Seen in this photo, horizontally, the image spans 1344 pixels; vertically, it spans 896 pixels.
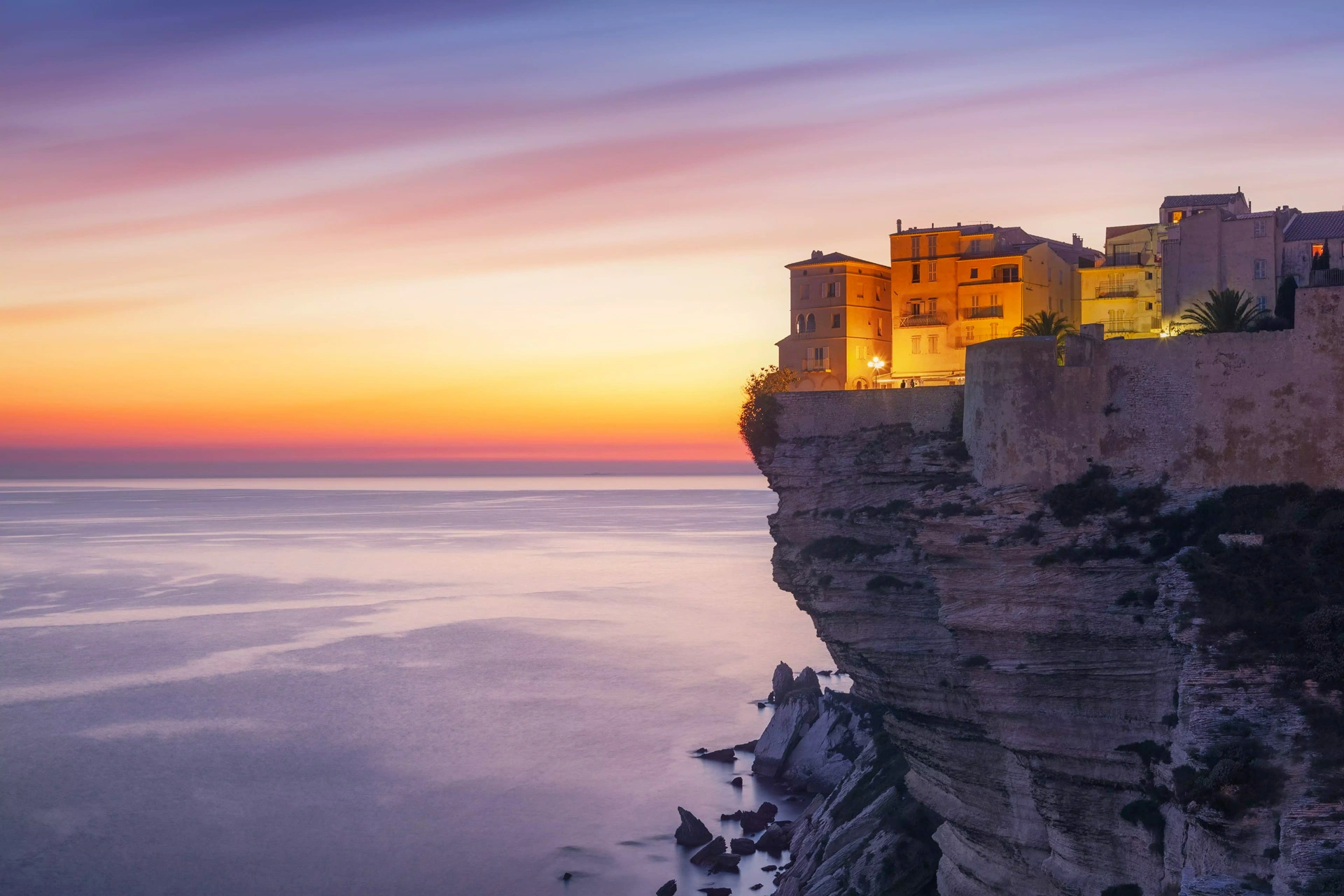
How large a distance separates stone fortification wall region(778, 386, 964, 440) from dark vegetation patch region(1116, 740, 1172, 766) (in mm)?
10650

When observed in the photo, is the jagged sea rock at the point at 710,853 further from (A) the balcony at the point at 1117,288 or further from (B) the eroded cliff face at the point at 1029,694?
(A) the balcony at the point at 1117,288

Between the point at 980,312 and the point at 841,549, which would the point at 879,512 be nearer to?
the point at 841,549

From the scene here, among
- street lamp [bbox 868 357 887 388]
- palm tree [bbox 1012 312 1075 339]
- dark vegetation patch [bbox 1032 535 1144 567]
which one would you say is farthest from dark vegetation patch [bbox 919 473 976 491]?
street lamp [bbox 868 357 887 388]

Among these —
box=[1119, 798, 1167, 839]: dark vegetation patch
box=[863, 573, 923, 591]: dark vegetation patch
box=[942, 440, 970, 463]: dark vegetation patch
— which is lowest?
box=[1119, 798, 1167, 839]: dark vegetation patch

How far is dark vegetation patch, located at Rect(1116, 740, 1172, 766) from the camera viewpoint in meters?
23.8

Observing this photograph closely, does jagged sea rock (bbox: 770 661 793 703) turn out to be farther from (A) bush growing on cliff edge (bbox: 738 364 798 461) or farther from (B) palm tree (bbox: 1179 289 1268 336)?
(B) palm tree (bbox: 1179 289 1268 336)

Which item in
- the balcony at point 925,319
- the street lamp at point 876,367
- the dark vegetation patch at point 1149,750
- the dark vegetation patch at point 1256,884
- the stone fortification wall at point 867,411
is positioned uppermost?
the balcony at point 925,319

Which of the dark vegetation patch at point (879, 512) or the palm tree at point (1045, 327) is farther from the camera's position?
the palm tree at point (1045, 327)

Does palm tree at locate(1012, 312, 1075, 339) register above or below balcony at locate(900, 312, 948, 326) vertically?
below

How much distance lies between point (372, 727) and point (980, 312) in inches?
1540

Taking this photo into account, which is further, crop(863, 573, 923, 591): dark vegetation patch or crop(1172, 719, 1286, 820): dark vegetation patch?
crop(863, 573, 923, 591): dark vegetation patch

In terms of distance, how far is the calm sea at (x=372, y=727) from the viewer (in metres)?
43.0

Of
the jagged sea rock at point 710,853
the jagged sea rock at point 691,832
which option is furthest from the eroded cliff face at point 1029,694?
the jagged sea rock at point 691,832

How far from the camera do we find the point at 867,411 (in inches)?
1382
